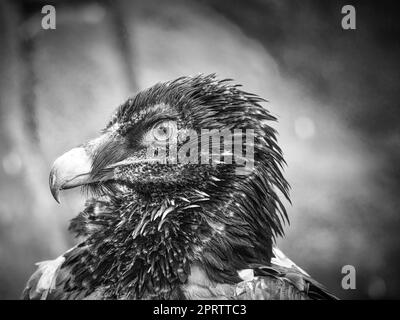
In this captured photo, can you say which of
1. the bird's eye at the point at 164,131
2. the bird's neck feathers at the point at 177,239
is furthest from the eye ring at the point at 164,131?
the bird's neck feathers at the point at 177,239

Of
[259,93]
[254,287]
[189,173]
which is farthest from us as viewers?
[259,93]

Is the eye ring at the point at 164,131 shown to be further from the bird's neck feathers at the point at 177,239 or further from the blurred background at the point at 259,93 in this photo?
the blurred background at the point at 259,93

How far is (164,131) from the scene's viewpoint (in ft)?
6.70

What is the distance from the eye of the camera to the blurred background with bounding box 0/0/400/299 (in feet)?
8.89

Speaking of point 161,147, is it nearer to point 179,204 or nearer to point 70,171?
point 179,204

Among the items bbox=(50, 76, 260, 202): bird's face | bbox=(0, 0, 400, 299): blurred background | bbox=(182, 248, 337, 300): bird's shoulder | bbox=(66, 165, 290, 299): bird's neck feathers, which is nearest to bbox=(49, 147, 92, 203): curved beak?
bbox=(50, 76, 260, 202): bird's face

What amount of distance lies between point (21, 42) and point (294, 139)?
5.84ft

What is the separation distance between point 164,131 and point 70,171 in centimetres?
44

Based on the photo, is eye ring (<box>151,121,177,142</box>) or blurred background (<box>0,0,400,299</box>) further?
blurred background (<box>0,0,400,299</box>)

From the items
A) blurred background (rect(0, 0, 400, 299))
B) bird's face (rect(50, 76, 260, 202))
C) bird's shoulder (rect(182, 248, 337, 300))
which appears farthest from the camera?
blurred background (rect(0, 0, 400, 299))

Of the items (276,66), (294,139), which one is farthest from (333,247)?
(276,66)

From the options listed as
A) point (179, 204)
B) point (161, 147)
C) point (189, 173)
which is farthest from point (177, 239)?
point (161, 147)

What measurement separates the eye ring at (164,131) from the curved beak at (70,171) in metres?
0.31

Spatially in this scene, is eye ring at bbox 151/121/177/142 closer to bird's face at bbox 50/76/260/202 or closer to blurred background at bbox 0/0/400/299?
bird's face at bbox 50/76/260/202
